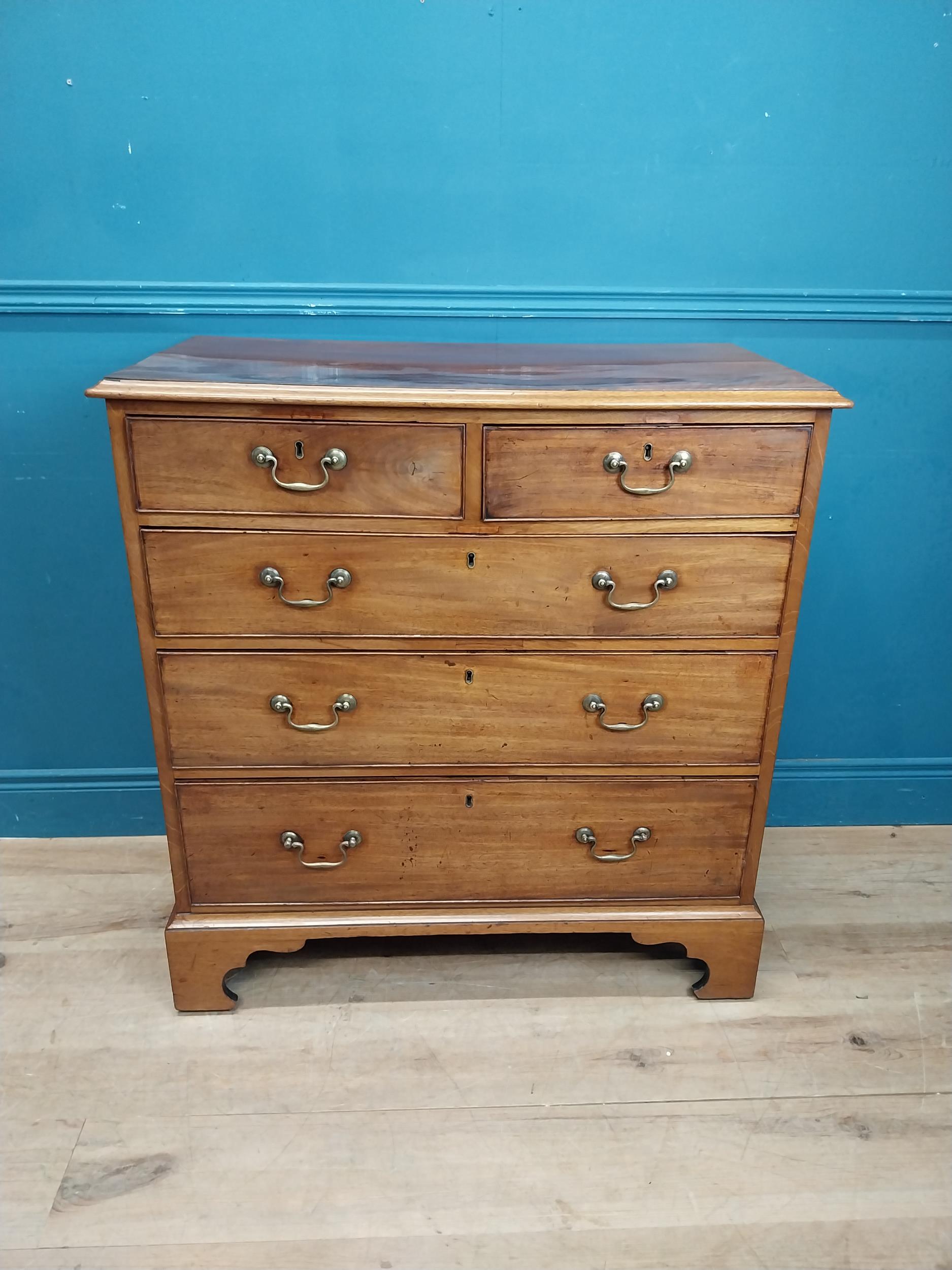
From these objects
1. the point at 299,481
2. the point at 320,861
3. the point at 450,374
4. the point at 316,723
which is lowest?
the point at 320,861

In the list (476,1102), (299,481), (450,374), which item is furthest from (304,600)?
(476,1102)

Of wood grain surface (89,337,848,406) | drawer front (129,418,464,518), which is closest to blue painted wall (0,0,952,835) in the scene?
wood grain surface (89,337,848,406)

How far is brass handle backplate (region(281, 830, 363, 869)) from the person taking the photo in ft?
5.47

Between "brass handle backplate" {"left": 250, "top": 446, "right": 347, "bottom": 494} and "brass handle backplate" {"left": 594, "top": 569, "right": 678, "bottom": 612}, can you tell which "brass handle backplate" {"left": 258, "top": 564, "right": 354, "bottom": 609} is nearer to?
"brass handle backplate" {"left": 250, "top": 446, "right": 347, "bottom": 494}

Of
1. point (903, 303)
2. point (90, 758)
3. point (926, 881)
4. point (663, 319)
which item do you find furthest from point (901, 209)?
A: point (90, 758)

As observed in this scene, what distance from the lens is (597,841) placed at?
1.71 m

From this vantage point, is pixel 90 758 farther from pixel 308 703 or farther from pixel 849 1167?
pixel 849 1167

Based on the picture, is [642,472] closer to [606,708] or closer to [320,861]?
[606,708]

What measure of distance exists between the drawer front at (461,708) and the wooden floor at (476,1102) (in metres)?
0.51

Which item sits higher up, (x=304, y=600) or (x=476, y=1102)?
(x=304, y=600)

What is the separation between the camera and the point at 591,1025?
1729 mm

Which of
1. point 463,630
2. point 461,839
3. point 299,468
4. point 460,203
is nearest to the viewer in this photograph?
point 299,468

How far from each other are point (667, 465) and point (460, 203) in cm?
77

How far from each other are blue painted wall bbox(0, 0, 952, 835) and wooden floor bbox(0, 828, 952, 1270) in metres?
0.84
